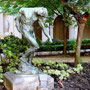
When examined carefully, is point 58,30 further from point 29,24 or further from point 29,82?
point 29,82

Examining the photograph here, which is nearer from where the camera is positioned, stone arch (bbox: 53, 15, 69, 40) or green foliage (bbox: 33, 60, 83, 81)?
green foliage (bbox: 33, 60, 83, 81)

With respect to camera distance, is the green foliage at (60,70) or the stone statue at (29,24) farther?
the green foliage at (60,70)

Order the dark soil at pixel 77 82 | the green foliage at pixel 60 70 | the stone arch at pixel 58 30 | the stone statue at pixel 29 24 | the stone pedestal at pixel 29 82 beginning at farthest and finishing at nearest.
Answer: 1. the stone arch at pixel 58 30
2. the green foliage at pixel 60 70
3. the dark soil at pixel 77 82
4. the stone statue at pixel 29 24
5. the stone pedestal at pixel 29 82

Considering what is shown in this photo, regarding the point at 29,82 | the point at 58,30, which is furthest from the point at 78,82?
the point at 58,30

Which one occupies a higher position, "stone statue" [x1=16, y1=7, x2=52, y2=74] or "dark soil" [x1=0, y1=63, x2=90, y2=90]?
"stone statue" [x1=16, y1=7, x2=52, y2=74]

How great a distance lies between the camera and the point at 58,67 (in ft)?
25.7

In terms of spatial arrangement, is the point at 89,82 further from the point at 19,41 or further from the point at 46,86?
the point at 19,41

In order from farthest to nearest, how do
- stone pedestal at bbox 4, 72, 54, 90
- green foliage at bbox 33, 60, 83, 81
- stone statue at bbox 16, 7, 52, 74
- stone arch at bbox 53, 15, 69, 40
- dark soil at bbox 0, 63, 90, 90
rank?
stone arch at bbox 53, 15, 69, 40 → green foliage at bbox 33, 60, 83, 81 → dark soil at bbox 0, 63, 90, 90 → stone statue at bbox 16, 7, 52, 74 → stone pedestal at bbox 4, 72, 54, 90

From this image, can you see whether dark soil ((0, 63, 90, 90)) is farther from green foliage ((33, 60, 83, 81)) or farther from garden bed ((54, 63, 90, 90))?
green foliage ((33, 60, 83, 81))

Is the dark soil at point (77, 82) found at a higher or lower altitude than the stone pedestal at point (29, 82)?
lower

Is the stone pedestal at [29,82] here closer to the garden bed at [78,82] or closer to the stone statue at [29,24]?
the stone statue at [29,24]

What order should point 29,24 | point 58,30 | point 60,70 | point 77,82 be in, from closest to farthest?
point 29,24 → point 77,82 → point 60,70 → point 58,30

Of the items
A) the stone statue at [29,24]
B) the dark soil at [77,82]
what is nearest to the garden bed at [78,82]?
the dark soil at [77,82]

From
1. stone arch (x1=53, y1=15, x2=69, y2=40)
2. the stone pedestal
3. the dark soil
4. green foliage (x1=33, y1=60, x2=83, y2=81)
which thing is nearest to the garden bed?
the dark soil
